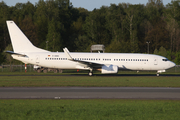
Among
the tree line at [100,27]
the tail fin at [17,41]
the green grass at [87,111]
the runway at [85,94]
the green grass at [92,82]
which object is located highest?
the tree line at [100,27]

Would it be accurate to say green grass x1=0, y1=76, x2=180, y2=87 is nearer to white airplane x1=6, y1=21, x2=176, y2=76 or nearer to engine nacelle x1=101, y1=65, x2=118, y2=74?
engine nacelle x1=101, y1=65, x2=118, y2=74

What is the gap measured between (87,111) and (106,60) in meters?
26.0

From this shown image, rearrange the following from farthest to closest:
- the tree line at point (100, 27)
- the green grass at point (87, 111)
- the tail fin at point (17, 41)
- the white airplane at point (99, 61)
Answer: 1. the tree line at point (100, 27)
2. the tail fin at point (17, 41)
3. the white airplane at point (99, 61)
4. the green grass at point (87, 111)

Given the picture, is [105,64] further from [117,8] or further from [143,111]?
[117,8]

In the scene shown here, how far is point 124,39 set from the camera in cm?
8569

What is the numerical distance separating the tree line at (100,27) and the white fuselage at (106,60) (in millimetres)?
39989

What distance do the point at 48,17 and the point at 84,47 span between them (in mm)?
18102

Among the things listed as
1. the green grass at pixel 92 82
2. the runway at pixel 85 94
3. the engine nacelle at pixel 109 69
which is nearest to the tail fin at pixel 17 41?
the green grass at pixel 92 82

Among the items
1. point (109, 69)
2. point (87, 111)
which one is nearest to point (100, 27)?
point (109, 69)

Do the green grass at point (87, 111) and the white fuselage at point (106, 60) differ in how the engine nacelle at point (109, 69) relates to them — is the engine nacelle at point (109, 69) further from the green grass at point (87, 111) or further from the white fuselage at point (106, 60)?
the green grass at point (87, 111)

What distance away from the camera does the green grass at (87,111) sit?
9820 mm

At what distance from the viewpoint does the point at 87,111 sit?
35.8ft

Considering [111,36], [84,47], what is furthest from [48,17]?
[111,36]

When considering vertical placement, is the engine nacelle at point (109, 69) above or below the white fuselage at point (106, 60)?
below
